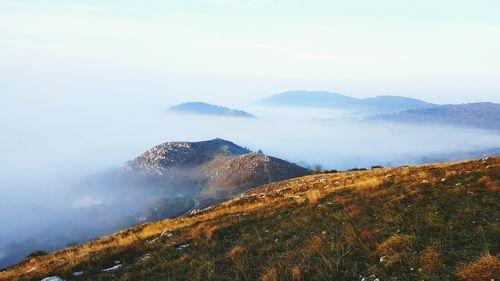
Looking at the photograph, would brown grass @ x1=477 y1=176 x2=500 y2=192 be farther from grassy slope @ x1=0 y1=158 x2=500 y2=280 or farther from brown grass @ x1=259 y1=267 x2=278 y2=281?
brown grass @ x1=259 y1=267 x2=278 y2=281

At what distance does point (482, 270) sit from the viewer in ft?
30.2

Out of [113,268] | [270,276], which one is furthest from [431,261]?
[113,268]

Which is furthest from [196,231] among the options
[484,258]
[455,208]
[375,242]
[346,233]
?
[484,258]

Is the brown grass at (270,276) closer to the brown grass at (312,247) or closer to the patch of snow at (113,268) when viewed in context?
the brown grass at (312,247)

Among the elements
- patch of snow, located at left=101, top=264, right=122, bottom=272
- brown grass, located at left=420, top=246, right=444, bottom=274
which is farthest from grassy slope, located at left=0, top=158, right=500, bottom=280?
patch of snow, located at left=101, top=264, right=122, bottom=272

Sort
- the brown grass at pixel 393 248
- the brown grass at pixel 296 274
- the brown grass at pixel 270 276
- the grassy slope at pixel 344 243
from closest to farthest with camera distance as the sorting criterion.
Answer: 1. the grassy slope at pixel 344 243
2. the brown grass at pixel 393 248
3. the brown grass at pixel 296 274
4. the brown grass at pixel 270 276

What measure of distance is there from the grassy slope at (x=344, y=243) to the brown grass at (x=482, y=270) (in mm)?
21

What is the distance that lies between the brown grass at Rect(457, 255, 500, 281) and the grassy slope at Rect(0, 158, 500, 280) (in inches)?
A: 0.8

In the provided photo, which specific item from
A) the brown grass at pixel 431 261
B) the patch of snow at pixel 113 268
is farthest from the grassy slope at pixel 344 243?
the patch of snow at pixel 113 268

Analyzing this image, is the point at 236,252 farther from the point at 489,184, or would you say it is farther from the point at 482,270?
the point at 489,184

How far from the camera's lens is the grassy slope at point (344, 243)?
10797 millimetres

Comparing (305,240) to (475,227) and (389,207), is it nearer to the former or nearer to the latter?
(389,207)

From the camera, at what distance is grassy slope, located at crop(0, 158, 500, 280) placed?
10.8 meters

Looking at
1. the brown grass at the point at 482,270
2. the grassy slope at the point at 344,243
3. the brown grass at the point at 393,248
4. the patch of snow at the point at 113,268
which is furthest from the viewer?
the patch of snow at the point at 113,268
